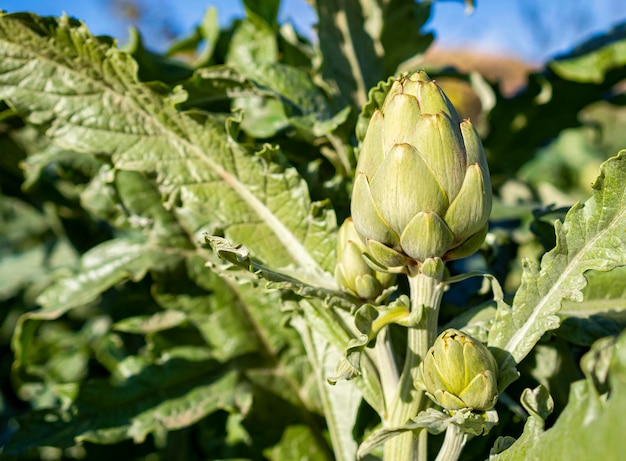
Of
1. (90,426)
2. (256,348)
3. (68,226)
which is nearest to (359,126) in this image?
(256,348)

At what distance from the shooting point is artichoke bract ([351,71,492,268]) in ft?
1.83

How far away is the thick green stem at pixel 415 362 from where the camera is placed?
2.09 feet

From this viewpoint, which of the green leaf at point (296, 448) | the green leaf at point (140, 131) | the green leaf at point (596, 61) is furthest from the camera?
the green leaf at point (596, 61)

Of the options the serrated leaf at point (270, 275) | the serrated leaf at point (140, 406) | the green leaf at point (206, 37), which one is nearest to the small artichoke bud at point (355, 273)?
the serrated leaf at point (270, 275)

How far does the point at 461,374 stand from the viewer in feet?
1.88

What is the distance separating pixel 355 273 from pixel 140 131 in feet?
1.10

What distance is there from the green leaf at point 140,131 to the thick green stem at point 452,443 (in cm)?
26

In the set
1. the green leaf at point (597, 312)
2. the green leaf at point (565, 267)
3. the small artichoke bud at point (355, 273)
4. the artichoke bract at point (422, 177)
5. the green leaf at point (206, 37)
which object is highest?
the green leaf at point (206, 37)

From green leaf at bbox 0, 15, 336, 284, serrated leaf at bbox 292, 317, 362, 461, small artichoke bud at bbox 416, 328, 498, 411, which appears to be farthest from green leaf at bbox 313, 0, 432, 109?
small artichoke bud at bbox 416, 328, 498, 411

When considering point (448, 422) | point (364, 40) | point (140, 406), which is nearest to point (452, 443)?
point (448, 422)

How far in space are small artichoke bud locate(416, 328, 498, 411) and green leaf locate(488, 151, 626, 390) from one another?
0.15ft

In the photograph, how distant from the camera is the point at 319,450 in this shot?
92 centimetres

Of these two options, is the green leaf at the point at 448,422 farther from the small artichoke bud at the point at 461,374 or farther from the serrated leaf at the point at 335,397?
the serrated leaf at the point at 335,397

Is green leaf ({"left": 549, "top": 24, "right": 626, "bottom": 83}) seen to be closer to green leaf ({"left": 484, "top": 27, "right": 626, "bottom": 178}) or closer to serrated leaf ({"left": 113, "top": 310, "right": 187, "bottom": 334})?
green leaf ({"left": 484, "top": 27, "right": 626, "bottom": 178})
